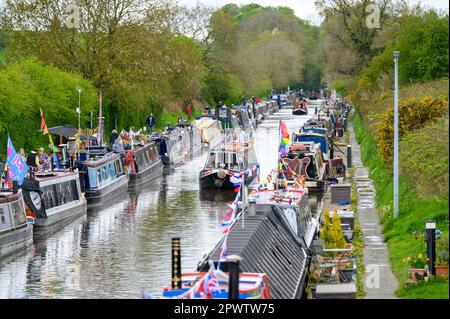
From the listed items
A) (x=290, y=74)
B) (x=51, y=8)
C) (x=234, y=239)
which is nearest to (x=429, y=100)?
A: (x=234, y=239)

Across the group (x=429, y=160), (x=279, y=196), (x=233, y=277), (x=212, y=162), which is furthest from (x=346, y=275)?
(x=212, y=162)

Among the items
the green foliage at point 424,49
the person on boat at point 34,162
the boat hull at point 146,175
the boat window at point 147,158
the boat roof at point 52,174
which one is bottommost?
the boat hull at point 146,175

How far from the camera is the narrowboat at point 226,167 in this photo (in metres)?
55.4

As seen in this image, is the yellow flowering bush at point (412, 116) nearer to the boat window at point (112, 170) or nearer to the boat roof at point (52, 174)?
the boat roof at point (52, 174)

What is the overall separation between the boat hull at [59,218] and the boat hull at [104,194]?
2.16 metres

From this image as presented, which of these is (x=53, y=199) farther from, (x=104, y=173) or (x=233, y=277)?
(x=233, y=277)

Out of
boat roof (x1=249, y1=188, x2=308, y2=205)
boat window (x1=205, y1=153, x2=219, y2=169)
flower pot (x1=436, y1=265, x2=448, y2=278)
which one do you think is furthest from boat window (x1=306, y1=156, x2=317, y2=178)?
flower pot (x1=436, y1=265, x2=448, y2=278)

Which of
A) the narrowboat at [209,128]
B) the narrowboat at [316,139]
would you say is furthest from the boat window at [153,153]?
the narrowboat at [209,128]

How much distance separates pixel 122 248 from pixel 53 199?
5.69 metres

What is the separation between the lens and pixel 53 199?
43531 mm

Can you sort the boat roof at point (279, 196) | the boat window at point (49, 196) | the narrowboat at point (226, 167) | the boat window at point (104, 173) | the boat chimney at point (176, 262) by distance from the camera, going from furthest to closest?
1. the narrowboat at point (226, 167)
2. the boat window at point (104, 173)
3. the boat window at point (49, 196)
4. the boat roof at point (279, 196)
5. the boat chimney at point (176, 262)

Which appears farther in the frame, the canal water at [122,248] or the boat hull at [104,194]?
the boat hull at [104,194]
